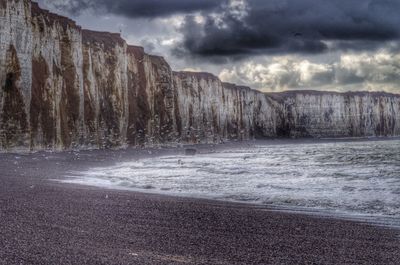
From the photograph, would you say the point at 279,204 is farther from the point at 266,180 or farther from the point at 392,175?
the point at 392,175

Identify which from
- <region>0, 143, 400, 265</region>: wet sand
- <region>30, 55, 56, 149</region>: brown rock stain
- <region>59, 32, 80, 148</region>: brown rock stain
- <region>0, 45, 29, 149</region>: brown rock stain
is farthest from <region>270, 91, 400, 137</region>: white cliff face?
<region>0, 143, 400, 265</region>: wet sand

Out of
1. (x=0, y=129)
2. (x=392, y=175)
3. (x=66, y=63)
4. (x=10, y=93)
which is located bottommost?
(x=392, y=175)

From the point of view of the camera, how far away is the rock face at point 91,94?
35281 millimetres

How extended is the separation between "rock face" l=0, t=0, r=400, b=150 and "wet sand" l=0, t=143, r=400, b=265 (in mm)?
26564

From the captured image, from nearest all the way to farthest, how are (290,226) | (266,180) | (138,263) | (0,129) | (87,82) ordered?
(138,263)
(290,226)
(266,180)
(0,129)
(87,82)

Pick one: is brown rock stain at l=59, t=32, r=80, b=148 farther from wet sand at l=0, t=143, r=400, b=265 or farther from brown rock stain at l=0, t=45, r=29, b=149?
wet sand at l=0, t=143, r=400, b=265

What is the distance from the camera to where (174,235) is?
6.82 m

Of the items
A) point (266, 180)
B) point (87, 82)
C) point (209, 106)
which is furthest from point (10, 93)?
point (209, 106)

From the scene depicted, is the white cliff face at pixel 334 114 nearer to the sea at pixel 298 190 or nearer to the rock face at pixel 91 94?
the rock face at pixel 91 94

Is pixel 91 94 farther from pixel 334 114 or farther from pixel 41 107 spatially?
pixel 334 114

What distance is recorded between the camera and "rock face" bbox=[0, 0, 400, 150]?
3528 centimetres

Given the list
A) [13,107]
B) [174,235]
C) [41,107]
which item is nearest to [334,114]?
[41,107]

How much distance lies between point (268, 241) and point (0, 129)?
30525 millimetres

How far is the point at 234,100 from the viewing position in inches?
5064
